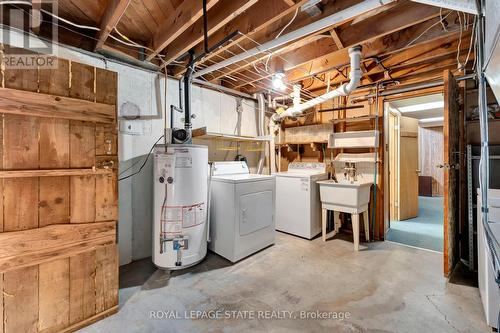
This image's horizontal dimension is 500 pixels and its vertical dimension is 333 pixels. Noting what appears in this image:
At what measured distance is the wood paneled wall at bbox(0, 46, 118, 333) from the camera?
1395 millimetres

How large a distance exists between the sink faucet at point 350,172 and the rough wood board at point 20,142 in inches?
141

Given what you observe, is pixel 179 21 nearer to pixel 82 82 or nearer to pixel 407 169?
pixel 82 82

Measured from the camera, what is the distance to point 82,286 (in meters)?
1.63

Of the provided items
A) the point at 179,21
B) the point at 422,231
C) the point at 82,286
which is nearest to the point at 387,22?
the point at 179,21

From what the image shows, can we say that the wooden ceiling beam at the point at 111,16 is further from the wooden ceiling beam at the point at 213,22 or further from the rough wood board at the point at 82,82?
the wooden ceiling beam at the point at 213,22

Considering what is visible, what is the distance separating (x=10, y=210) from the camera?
4.61 feet

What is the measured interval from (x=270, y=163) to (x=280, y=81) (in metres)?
1.49

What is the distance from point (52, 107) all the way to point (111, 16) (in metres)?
0.86

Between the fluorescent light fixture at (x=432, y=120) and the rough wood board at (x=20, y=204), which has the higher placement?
the fluorescent light fixture at (x=432, y=120)

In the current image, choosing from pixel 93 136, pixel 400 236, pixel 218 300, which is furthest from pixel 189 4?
pixel 400 236

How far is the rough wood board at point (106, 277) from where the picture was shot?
1.70m

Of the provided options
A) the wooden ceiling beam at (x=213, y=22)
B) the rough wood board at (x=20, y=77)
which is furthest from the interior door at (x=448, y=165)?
the rough wood board at (x=20, y=77)

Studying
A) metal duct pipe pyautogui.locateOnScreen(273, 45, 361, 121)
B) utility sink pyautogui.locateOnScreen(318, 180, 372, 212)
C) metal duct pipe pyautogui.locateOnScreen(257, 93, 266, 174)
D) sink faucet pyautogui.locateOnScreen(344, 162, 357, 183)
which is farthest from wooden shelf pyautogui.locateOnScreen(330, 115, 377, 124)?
metal duct pipe pyautogui.locateOnScreen(257, 93, 266, 174)

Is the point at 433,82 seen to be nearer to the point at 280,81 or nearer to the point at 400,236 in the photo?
the point at 280,81
